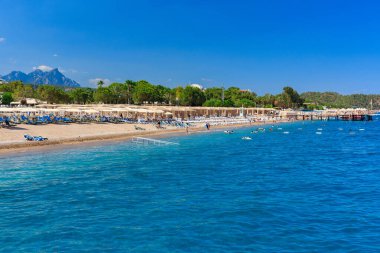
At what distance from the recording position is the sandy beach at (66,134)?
38844 millimetres

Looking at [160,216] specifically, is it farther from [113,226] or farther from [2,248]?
[2,248]

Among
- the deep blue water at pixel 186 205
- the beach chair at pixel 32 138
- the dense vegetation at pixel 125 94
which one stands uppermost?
the dense vegetation at pixel 125 94

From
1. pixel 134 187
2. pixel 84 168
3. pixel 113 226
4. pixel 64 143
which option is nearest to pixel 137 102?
pixel 64 143

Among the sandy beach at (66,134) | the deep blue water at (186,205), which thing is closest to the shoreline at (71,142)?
the sandy beach at (66,134)

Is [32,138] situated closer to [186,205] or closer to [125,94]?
[186,205]

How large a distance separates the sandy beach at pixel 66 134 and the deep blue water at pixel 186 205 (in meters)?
7.05

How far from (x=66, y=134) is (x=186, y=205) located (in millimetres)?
34561

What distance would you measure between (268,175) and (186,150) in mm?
15341

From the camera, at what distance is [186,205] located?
17.7 meters

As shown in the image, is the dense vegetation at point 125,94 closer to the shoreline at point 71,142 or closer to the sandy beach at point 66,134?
the sandy beach at point 66,134

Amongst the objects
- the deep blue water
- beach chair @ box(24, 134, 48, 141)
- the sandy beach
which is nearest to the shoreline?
the sandy beach

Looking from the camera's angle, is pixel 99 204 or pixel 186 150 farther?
pixel 186 150

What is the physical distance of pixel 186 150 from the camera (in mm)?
40375

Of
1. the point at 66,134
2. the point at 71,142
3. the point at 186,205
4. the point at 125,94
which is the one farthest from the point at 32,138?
the point at 125,94
